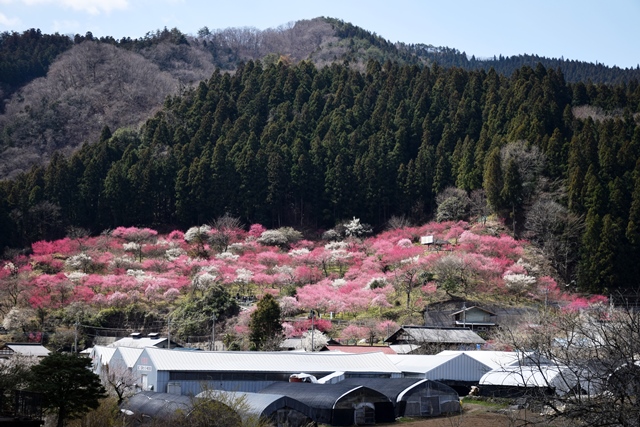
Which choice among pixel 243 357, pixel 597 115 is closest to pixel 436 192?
pixel 597 115

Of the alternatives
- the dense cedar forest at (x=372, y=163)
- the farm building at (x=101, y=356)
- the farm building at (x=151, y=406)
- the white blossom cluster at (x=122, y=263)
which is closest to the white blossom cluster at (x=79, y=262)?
the white blossom cluster at (x=122, y=263)

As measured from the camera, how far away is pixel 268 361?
30562mm

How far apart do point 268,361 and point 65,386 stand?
12285 millimetres

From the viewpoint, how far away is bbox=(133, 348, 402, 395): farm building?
28.5 metres

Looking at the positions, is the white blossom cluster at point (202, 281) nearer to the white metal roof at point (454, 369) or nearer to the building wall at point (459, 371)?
the white metal roof at point (454, 369)

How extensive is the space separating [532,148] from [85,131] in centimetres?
4656

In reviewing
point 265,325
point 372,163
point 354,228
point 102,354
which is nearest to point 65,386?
point 102,354

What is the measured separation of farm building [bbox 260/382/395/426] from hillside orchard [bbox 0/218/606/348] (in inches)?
481

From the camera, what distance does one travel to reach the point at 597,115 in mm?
63969

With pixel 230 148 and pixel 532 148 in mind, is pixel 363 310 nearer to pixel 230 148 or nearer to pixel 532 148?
pixel 532 148

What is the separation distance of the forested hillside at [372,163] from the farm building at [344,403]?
24.3 m

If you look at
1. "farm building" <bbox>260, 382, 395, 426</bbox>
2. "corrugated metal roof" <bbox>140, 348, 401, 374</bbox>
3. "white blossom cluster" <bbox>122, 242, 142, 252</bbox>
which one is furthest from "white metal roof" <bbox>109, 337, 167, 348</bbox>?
"white blossom cluster" <bbox>122, 242, 142, 252</bbox>

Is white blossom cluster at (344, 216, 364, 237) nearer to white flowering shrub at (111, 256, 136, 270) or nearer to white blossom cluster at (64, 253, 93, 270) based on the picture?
white flowering shrub at (111, 256, 136, 270)

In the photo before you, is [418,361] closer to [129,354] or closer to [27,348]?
[129,354]
